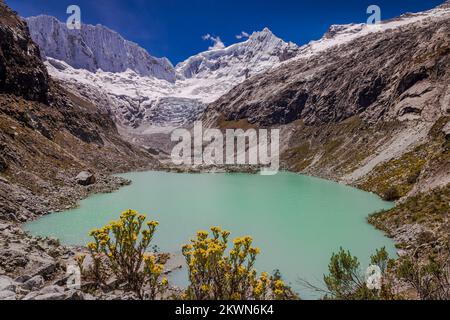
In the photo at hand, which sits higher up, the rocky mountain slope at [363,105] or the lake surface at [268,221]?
the rocky mountain slope at [363,105]

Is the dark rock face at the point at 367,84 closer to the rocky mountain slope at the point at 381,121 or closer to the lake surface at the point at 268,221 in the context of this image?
the rocky mountain slope at the point at 381,121

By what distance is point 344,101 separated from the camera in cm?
13150

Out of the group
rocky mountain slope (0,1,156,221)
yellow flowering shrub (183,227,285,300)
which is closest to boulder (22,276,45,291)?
yellow flowering shrub (183,227,285,300)

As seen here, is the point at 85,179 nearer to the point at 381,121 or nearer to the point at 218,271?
the point at 218,271

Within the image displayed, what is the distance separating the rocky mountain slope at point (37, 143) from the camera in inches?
1666

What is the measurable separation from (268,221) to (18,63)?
301ft

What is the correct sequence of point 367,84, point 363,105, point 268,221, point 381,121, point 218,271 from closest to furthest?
1. point 218,271
2. point 268,221
3. point 381,121
4. point 363,105
5. point 367,84

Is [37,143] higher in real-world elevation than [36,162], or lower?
higher

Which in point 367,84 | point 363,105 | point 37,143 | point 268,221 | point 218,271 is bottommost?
point 218,271

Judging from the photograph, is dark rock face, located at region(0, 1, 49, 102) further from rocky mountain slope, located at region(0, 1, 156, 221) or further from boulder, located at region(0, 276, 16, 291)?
boulder, located at region(0, 276, 16, 291)

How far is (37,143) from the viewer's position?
6606 cm

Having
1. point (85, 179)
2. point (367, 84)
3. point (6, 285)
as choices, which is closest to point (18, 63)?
point (85, 179)

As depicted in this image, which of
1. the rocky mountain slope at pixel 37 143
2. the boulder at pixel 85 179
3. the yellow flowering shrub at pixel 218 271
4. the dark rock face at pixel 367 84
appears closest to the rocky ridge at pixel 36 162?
the rocky mountain slope at pixel 37 143

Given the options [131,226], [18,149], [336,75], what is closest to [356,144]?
[336,75]
